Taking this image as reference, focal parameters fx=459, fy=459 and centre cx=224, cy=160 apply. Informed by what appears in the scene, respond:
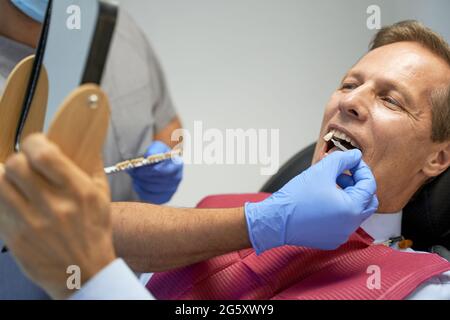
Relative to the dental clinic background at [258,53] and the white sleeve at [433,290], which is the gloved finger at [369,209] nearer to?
the white sleeve at [433,290]

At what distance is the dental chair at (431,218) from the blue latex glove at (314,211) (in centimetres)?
35

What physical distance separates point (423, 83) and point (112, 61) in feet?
3.28

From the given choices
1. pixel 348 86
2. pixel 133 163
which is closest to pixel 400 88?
pixel 348 86

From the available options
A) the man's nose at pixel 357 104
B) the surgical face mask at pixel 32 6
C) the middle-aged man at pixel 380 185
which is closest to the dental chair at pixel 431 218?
the middle-aged man at pixel 380 185

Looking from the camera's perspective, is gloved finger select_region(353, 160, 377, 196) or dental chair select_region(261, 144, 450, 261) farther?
dental chair select_region(261, 144, 450, 261)

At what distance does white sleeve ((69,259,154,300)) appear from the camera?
0.57 meters

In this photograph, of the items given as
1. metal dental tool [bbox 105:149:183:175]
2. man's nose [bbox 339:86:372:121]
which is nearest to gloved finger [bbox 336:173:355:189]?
man's nose [bbox 339:86:372:121]

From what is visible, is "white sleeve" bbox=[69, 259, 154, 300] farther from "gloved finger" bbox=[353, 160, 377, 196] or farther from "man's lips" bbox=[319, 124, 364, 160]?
"man's lips" bbox=[319, 124, 364, 160]

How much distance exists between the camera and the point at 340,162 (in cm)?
90

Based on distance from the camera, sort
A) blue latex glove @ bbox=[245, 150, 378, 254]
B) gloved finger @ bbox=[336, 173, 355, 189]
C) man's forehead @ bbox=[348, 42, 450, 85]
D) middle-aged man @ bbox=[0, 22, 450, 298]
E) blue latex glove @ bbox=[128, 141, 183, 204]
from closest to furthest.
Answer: middle-aged man @ bbox=[0, 22, 450, 298] < blue latex glove @ bbox=[245, 150, 378, 254] < gloved finger @ bbox=[336, 173, 355, 189] < man's forehead @ bbox=[348, 42, 450, 85] < blue latex glove @ bbox=[128, 141, 183, 204]

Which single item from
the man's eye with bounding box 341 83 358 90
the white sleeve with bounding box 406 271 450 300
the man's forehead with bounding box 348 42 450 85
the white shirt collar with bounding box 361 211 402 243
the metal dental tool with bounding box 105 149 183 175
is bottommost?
the white sleeve with bounding box 406 271 450 300

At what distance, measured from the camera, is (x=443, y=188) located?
3.84 feet

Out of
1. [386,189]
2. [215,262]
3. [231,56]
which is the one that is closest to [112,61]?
[231,56]

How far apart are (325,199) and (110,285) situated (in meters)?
0.43
